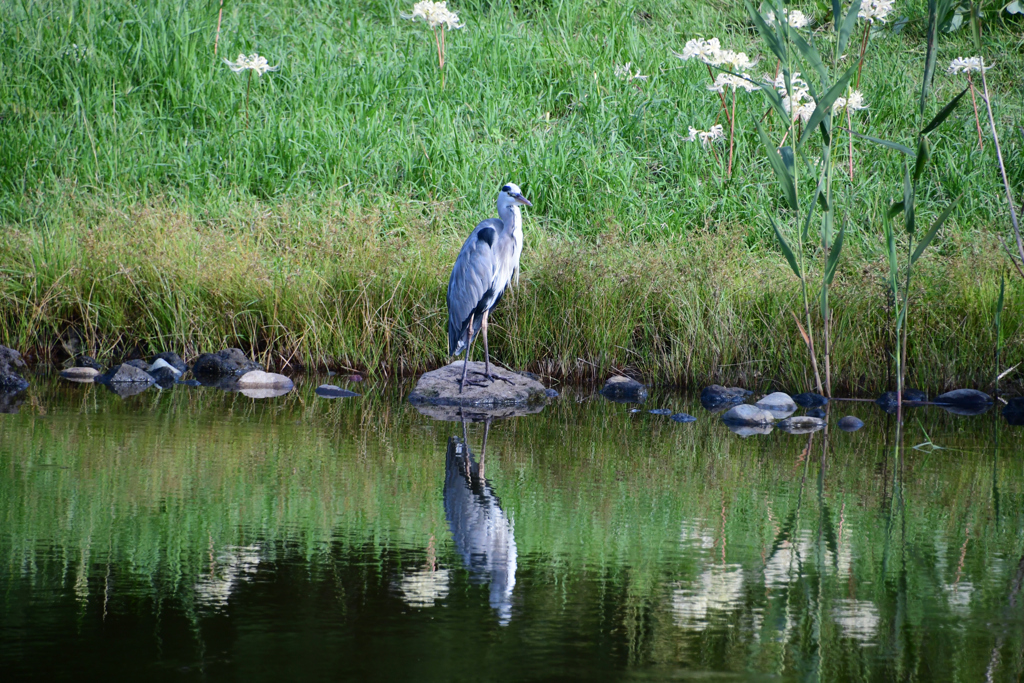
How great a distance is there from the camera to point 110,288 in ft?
23.7

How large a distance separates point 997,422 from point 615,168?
197 inches

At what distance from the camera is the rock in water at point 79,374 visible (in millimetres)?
6578

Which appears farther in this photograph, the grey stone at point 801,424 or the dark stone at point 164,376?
the dark stone at point 164,376

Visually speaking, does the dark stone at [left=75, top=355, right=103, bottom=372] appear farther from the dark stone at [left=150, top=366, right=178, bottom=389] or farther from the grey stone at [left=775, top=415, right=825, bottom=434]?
the grey stone at [left=775, top=415, right=825, bottom=434]

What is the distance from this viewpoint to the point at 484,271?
6.04m

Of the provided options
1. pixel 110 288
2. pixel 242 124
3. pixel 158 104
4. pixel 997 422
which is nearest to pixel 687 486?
pixel 997 422

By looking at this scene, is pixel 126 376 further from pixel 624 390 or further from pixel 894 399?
pixel 894 399

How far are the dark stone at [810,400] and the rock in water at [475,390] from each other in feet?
4.79

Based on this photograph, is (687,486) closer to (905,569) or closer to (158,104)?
(905,569)

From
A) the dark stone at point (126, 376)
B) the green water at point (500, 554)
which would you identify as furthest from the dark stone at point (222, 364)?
the green water at point (500, 554)

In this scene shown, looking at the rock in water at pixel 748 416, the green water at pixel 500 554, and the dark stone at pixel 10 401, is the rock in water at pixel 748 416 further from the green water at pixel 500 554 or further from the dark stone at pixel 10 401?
the dark stone at pixel 10 401

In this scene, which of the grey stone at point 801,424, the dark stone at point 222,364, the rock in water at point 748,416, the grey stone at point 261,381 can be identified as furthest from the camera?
the dark stone at point 222,364

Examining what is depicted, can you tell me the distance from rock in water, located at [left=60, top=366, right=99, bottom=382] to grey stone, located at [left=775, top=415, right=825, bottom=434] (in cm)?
404

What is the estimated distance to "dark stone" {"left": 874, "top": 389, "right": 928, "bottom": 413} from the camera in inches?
240
